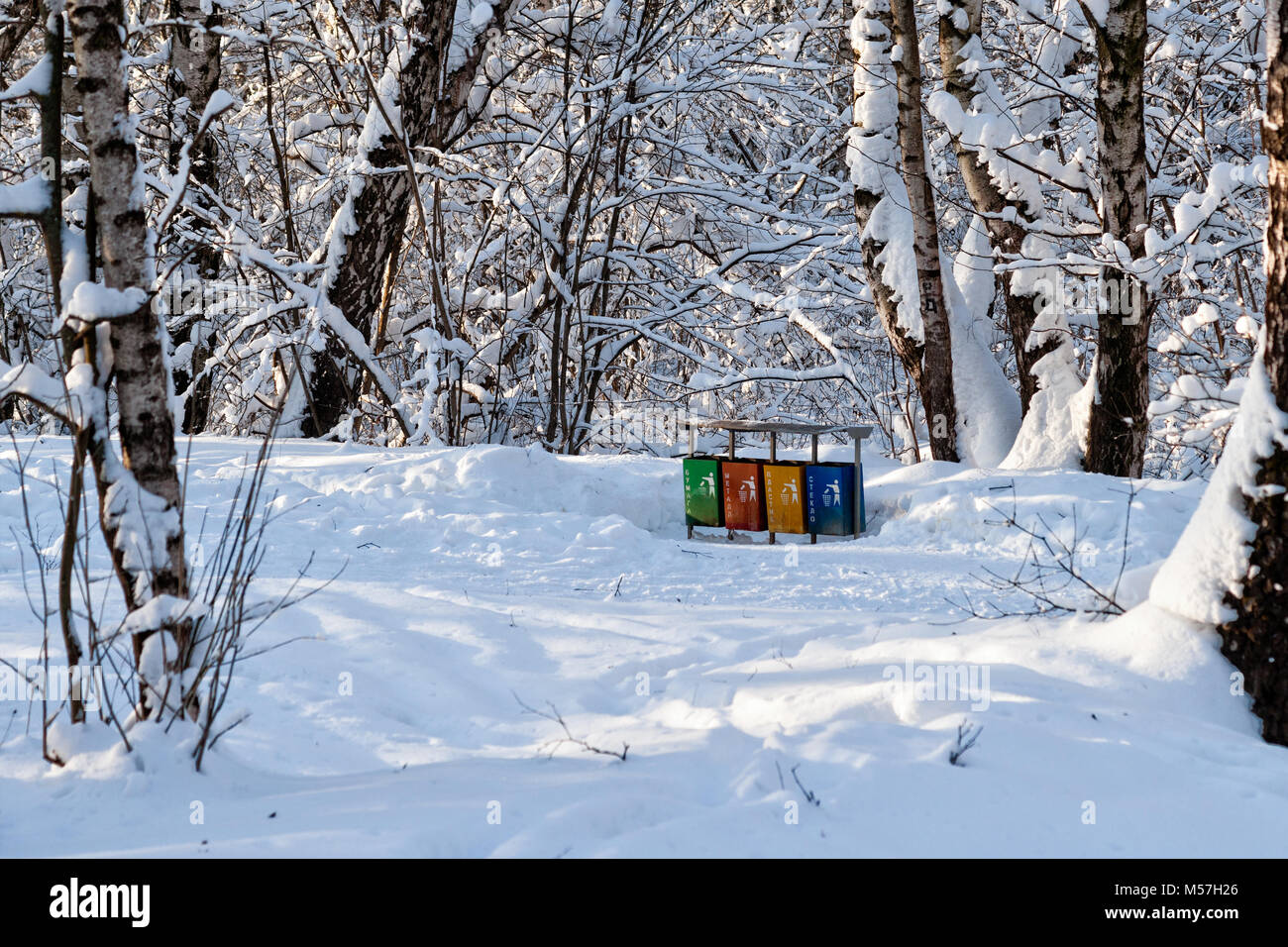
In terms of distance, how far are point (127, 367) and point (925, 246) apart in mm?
6988

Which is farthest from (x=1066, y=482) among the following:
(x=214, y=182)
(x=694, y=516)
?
(x=214, y=182)

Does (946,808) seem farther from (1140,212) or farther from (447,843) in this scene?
(1140,212)

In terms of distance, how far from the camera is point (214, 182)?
11.4 m

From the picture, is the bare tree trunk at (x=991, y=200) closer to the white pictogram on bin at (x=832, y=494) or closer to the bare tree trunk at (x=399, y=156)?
the white pictogram on bin at (x=832, y=494)

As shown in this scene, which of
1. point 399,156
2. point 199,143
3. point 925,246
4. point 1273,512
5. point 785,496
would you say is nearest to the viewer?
point 1273,512

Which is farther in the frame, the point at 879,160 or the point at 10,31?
the point at 10,31

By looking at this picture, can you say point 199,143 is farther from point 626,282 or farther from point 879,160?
point 879,160

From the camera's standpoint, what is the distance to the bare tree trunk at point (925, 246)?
872cm

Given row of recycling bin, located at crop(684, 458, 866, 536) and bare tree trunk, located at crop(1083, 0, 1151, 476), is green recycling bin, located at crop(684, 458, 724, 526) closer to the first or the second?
row of recycling bin, located at crop(684, 458, 866, 536)

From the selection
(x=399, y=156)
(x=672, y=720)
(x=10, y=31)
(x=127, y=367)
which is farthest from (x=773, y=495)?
(x=10, y=31)

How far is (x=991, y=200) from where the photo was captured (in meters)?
9.04

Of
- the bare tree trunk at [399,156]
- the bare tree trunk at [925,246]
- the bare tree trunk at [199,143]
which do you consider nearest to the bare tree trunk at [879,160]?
the bare tree trunk at [925,246]

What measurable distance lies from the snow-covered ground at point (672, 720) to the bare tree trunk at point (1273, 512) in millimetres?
100

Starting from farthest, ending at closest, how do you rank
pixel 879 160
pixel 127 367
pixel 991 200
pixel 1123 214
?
pixel 879 160
pixel 991 200
pixel 1123 214
pixel 127 367
